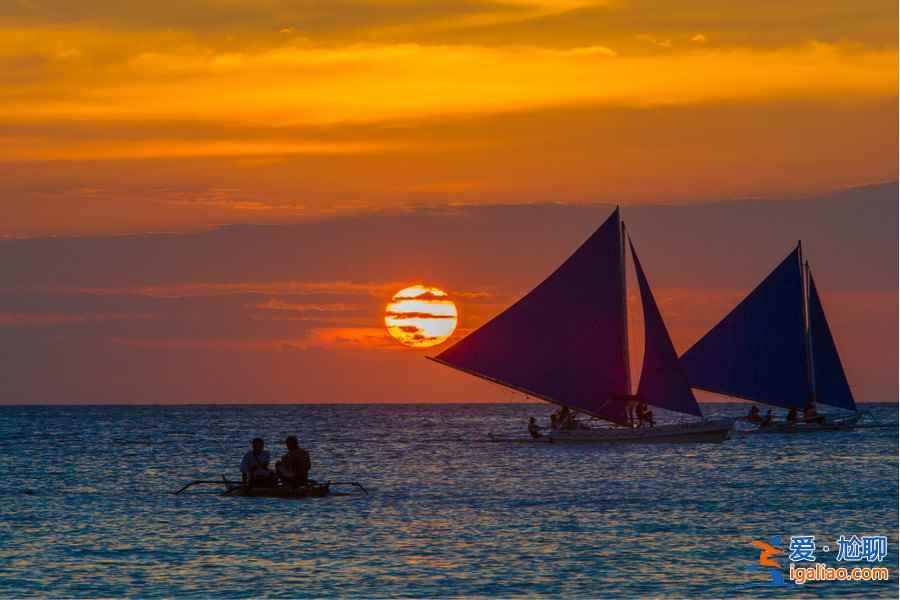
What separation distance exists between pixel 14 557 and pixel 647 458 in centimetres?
3860

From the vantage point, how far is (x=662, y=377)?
74.5 metres

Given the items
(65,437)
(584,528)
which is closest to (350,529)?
(584,528)

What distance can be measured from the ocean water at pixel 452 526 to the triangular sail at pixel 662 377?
257 centimetres

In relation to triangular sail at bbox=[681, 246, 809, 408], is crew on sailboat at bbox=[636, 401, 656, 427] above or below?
below

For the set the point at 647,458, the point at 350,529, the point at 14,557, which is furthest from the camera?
the point at 647,458

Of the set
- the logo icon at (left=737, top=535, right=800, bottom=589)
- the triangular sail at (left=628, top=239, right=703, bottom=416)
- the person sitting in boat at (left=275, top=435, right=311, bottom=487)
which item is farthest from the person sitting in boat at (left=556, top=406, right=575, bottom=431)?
the logo icon at (left=737, top=535, right=800, bottom=589)

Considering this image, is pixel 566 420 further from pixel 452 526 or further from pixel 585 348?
pixel 452 526

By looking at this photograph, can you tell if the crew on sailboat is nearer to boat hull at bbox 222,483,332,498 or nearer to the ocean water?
the ocean water

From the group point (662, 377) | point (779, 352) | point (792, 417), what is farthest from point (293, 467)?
point (792, 417)

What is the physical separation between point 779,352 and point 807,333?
229 cm

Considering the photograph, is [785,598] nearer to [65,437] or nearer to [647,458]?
[647,458]

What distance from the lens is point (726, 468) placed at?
6469 centimetres

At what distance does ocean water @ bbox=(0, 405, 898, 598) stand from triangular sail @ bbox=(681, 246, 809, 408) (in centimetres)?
1560

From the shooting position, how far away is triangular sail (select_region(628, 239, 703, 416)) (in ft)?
244
